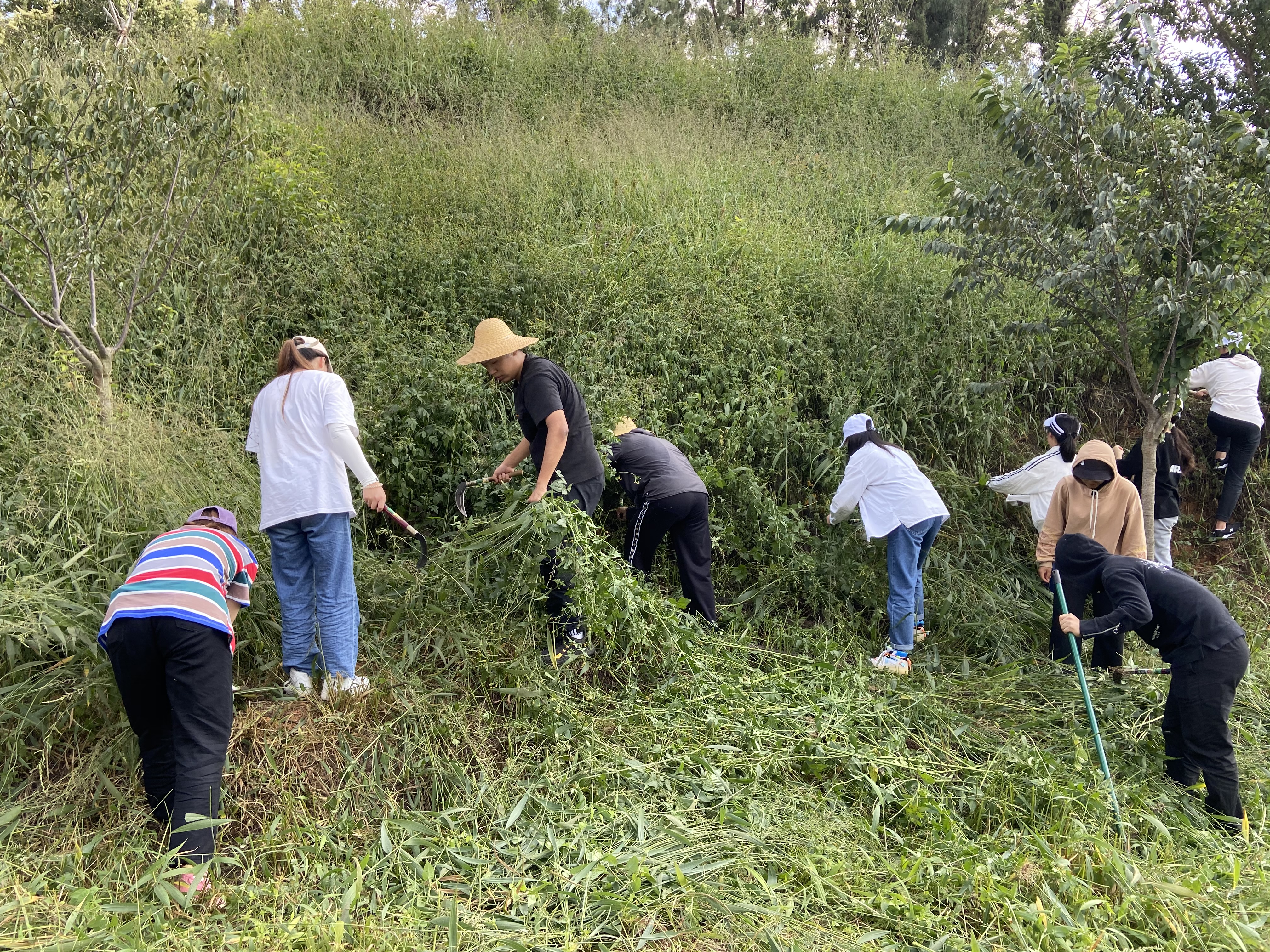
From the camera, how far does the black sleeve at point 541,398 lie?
4.27m

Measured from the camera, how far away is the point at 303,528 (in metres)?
3.75

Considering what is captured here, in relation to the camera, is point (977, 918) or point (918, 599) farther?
point (918, 599)

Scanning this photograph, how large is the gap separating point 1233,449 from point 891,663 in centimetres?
388

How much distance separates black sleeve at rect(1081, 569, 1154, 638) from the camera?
3877 millimetres

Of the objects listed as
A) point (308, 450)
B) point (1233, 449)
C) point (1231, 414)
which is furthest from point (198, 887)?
point (1233, 449)

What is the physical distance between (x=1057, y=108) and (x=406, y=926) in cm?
546

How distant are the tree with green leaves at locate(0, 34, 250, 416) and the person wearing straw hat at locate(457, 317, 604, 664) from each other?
6.95ft

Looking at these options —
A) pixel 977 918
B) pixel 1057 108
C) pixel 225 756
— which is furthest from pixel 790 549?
pixel 225 756

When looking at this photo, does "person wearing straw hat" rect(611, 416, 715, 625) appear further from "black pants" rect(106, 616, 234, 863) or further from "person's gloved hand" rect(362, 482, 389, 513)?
"black pants" rect(106, 616, 234, 863)

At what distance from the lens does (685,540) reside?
4902mm

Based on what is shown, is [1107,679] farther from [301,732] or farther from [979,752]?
[301,732]

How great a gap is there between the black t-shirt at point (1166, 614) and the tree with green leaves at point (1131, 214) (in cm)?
182

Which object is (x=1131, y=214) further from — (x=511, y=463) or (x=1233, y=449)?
(x=511, y=463)

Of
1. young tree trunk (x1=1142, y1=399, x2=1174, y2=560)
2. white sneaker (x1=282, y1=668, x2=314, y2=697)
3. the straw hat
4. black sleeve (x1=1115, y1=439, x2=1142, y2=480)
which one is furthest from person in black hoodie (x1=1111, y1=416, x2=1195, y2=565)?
white sneaker (x1=282, y1=668, x2=314, y2=697)
